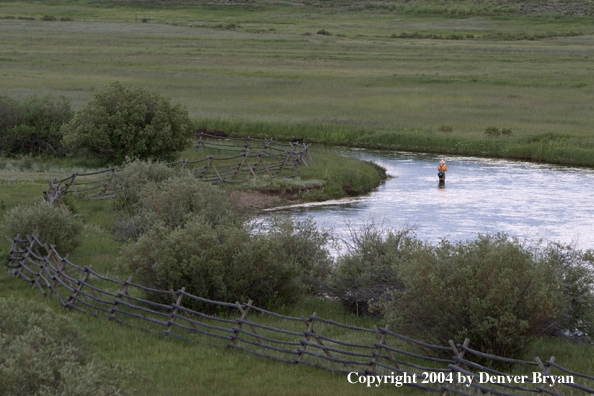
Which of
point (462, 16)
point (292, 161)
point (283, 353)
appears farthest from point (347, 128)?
point (462, 16)

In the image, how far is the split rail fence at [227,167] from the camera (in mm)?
25844

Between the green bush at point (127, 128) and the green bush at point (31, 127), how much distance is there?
103 inches

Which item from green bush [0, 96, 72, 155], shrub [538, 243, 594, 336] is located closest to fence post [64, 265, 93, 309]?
shrub [538, 243, 594, 336]

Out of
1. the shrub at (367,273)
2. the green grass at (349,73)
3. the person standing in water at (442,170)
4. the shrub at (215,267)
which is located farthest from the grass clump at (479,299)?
the green grass at (349,73)

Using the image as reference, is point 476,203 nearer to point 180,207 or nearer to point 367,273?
point 180,207

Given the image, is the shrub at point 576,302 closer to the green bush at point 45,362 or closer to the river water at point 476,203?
the river water at point 476,203

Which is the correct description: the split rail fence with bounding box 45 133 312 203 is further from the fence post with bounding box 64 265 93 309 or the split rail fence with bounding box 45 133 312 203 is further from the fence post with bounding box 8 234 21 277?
the fence post with bounding box 64 265 93 309

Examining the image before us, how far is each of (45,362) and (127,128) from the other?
24.4m

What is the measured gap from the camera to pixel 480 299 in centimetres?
1158

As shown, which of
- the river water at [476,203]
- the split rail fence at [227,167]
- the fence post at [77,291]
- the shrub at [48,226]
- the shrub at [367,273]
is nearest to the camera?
the fence post at [77,291]

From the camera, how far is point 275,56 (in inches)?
3002

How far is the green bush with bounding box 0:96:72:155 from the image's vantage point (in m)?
34.1

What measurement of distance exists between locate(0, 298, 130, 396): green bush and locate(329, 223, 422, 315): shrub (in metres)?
6.93

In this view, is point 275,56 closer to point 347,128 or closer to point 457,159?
point 347,128
